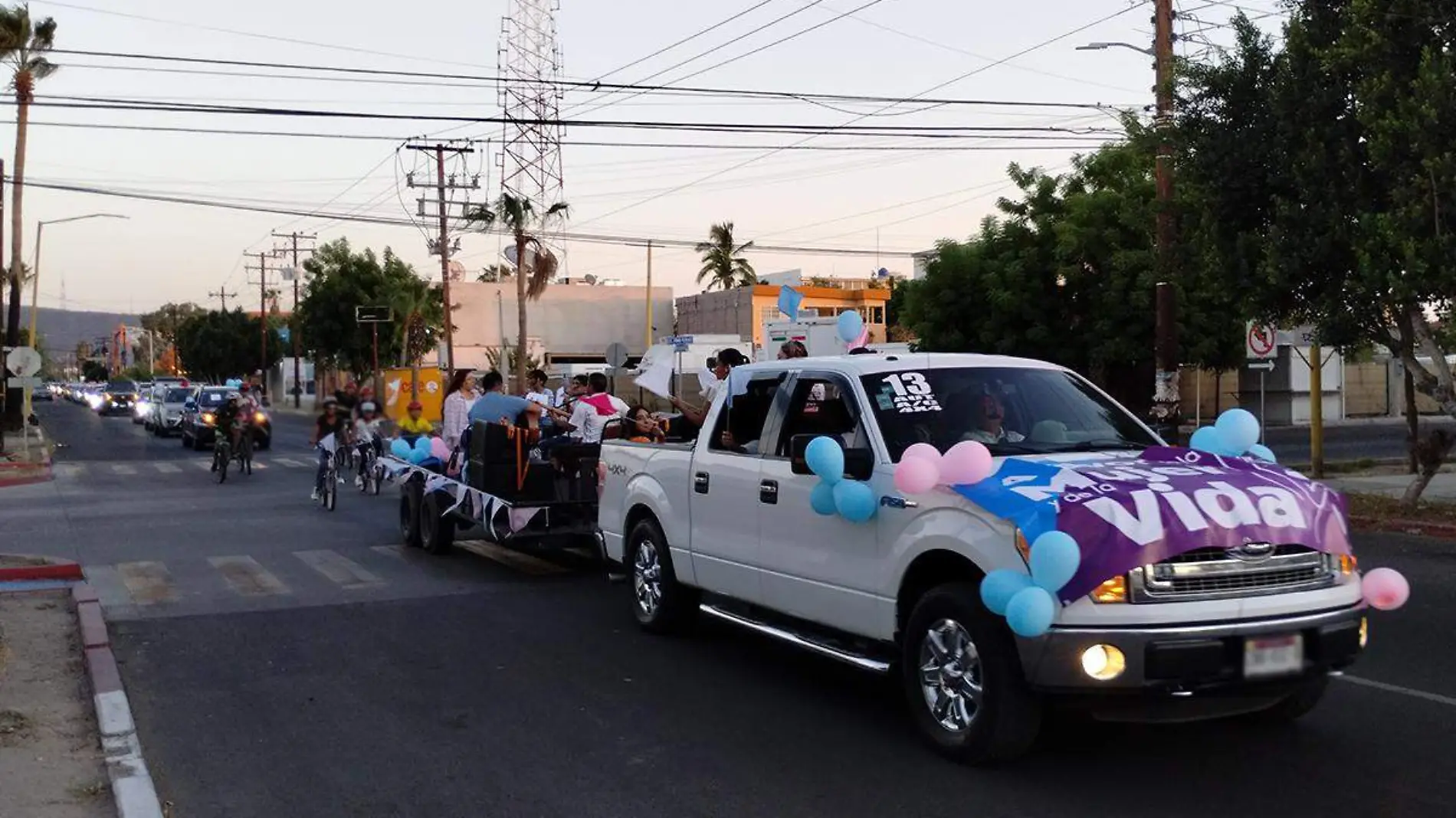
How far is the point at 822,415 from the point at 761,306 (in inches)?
2025

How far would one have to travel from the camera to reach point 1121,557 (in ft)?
17.6

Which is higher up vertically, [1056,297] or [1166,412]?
[1056,297]

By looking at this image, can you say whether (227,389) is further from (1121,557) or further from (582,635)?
(1121,557)

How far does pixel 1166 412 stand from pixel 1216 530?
45.7 feet

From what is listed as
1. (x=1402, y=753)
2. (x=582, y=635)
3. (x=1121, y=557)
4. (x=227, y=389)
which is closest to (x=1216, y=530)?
(x=1121, y=557)

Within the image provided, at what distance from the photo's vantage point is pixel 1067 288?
81.8 feet

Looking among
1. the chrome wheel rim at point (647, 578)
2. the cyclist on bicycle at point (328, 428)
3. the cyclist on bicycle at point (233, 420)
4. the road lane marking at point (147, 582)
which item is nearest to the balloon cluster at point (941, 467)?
the chrome wheel rim at point (647, 578)

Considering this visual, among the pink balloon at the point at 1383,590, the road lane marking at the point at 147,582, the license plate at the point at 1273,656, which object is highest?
the pink balloon at the point at 1383,590

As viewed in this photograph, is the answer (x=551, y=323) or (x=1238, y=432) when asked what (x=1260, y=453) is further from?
(x=551, y=323)

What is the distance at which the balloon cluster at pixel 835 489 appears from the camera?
6504 millimetres

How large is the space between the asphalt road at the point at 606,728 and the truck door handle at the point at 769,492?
3.56 feet

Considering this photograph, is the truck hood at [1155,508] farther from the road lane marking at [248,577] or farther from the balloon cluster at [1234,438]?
the road lane marking at [248,577]

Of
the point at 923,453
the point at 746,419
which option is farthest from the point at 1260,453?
the point at 746,419

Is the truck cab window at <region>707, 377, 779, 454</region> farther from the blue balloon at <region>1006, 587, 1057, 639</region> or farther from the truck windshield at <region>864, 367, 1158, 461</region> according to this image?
the blue balloon at <region>1006, 587, 1057, 639</region>
